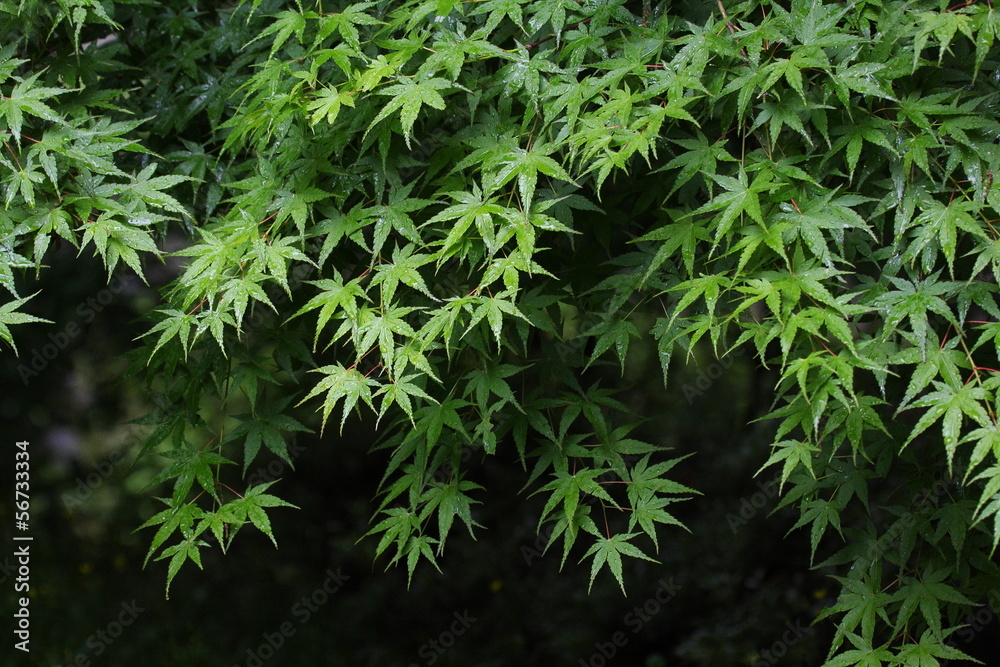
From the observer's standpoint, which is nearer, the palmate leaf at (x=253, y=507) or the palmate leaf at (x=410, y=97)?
the palmate leaf at (x=410, y=97)

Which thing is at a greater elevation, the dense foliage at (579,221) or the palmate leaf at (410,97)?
the palmate leaf at (410,97)

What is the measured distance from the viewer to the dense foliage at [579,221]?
208cm

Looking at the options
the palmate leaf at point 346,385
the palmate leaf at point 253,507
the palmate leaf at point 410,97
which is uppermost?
the palmate leaf at point 410,97

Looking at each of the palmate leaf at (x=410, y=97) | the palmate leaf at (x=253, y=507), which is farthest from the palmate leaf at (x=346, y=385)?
the palmate leaf at (x=410, y=97)

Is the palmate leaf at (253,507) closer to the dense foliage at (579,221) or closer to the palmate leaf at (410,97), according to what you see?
the dense foliage at (579,221)

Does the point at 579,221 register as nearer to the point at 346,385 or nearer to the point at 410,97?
the point at 410,97

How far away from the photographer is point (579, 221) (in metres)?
2.69

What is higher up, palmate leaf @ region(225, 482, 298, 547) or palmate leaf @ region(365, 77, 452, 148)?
palmate leaf @ region(365, 77, 452, 148)

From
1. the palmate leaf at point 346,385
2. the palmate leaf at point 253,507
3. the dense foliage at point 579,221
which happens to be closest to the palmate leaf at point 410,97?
the dense foliage at point 579,221

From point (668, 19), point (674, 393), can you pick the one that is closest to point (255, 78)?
point (668, 19)

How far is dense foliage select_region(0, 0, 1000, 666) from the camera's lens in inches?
81.9

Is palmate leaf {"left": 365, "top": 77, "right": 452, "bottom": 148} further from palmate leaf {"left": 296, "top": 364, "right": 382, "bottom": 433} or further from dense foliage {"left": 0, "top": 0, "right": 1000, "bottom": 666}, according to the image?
palmate leaf {"left": 296, "top": 364, "right": 382, "bottom": 433}

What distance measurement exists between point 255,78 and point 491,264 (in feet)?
3.11

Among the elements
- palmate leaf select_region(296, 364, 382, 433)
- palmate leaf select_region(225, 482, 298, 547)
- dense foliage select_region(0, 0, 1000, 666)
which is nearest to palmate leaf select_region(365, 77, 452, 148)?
dense foliage select_region(0, 0, 1000, 666)
